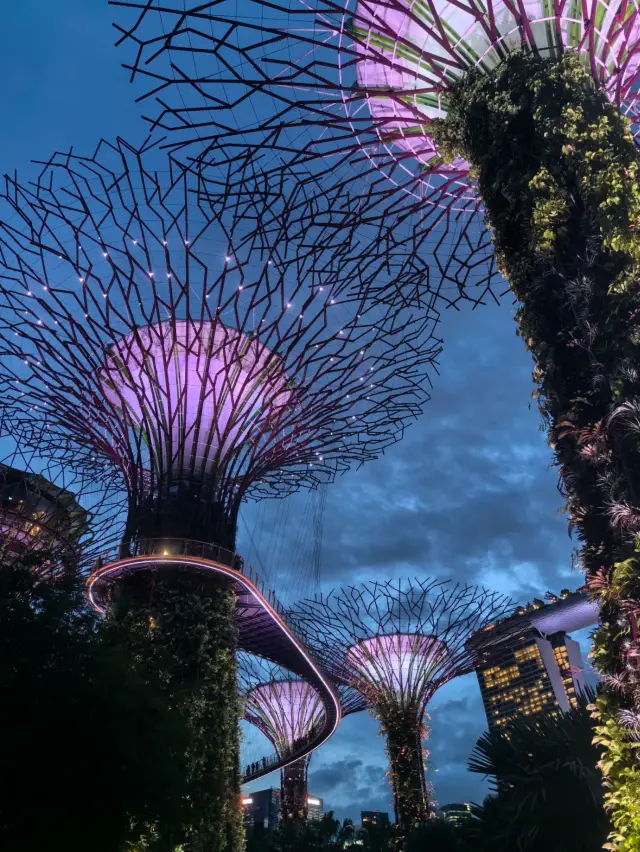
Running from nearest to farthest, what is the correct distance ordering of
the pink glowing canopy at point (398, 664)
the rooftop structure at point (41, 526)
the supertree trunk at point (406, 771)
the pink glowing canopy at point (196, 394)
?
the pink glowing canopy at point (196, 394), the rooftop structure at point (41, 526), the supertree trunk at point (406, 771), the pink glowing canopy at point (398, 664)

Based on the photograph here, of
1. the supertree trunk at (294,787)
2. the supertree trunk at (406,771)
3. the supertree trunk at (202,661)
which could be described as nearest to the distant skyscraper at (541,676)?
the supertree trunk at (294,787)

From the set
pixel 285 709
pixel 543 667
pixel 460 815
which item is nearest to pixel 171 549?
pixel 460 815

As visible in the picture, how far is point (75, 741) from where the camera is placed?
7.95 m

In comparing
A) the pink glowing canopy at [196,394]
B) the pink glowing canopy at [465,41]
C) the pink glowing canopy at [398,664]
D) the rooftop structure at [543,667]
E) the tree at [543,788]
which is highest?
the rooftop structure at [543,667]

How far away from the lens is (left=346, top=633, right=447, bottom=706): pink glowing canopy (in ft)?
87.1

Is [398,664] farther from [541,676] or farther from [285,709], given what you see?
[541,676]

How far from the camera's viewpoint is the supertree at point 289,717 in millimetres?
34688

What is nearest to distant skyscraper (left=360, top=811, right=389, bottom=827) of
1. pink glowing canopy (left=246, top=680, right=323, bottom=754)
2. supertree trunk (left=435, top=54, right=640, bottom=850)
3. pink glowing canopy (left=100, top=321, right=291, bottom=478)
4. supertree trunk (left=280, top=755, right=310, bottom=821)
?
supertree trunk (left=280, top=755, right=310, bottom=821)

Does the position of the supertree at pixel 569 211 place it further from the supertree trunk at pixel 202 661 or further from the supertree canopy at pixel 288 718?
the supertree canopy at pixel 288 718

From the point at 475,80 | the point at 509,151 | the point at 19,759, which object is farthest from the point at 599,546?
the point at 19,759

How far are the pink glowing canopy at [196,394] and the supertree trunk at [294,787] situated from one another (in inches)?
942

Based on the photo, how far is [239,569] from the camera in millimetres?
18641

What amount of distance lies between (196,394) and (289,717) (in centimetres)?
2272

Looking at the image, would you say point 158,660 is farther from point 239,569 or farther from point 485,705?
point 485,705
